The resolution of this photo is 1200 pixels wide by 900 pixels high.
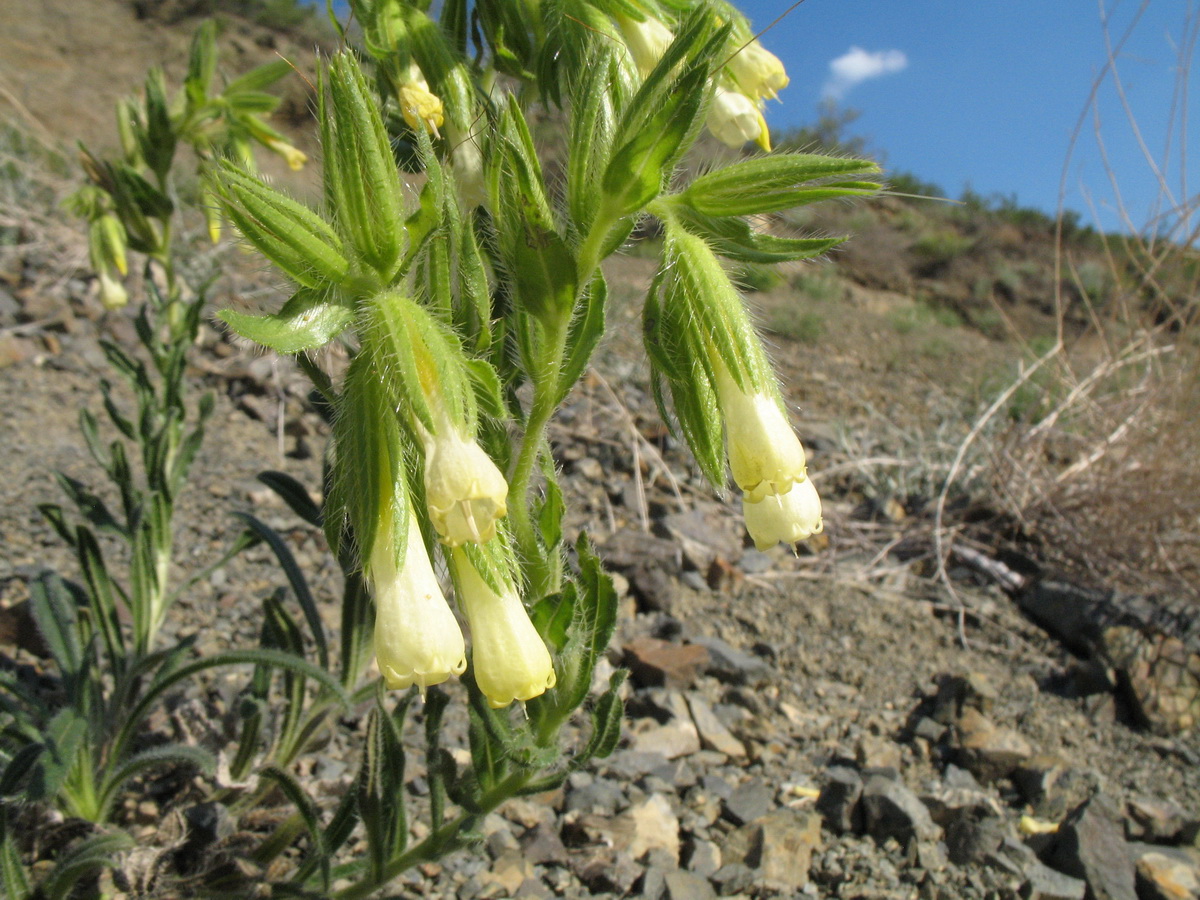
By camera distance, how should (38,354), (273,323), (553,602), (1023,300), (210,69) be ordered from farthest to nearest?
(1023,300)
(38,354)
(210,69)
(553,602)
(273,323)

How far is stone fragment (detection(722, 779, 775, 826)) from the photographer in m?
1.90

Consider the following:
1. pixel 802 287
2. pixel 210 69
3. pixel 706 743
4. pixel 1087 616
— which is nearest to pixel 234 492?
pixel 210 69

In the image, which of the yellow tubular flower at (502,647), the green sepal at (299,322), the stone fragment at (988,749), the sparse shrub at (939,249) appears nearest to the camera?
the green sepal at (299,322)

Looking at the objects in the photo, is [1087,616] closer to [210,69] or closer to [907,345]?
[210,69]

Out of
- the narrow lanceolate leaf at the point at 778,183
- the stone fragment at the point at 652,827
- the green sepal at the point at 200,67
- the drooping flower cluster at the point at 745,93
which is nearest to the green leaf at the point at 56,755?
the stone fragment at the point at 652,827

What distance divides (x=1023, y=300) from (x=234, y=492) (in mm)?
13393

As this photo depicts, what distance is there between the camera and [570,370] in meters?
0.99

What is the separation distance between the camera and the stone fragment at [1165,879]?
1770 millimetres

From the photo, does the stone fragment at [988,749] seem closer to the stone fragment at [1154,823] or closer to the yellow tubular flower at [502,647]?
the stone fragment at [1154,823]

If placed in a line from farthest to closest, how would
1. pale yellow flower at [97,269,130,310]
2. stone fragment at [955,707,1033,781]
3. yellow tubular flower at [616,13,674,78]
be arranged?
pale yellow flower at [97,269,130,310], stone fragment at [955,707,1033,781], yellow tubular flower at [616,13,674,78]

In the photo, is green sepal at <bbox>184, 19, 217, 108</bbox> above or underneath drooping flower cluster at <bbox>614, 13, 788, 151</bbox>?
above

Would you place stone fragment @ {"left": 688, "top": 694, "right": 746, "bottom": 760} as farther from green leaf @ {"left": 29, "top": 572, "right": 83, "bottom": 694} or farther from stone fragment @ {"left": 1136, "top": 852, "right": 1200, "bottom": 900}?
green leaf @ {"left": 29, "top": 572, "right": 83, "bottom": 694}

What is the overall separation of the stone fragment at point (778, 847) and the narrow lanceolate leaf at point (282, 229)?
1.44 metres

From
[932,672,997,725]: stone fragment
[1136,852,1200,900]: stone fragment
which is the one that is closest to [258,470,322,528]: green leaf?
[932,672,997,725]: stone fragment
